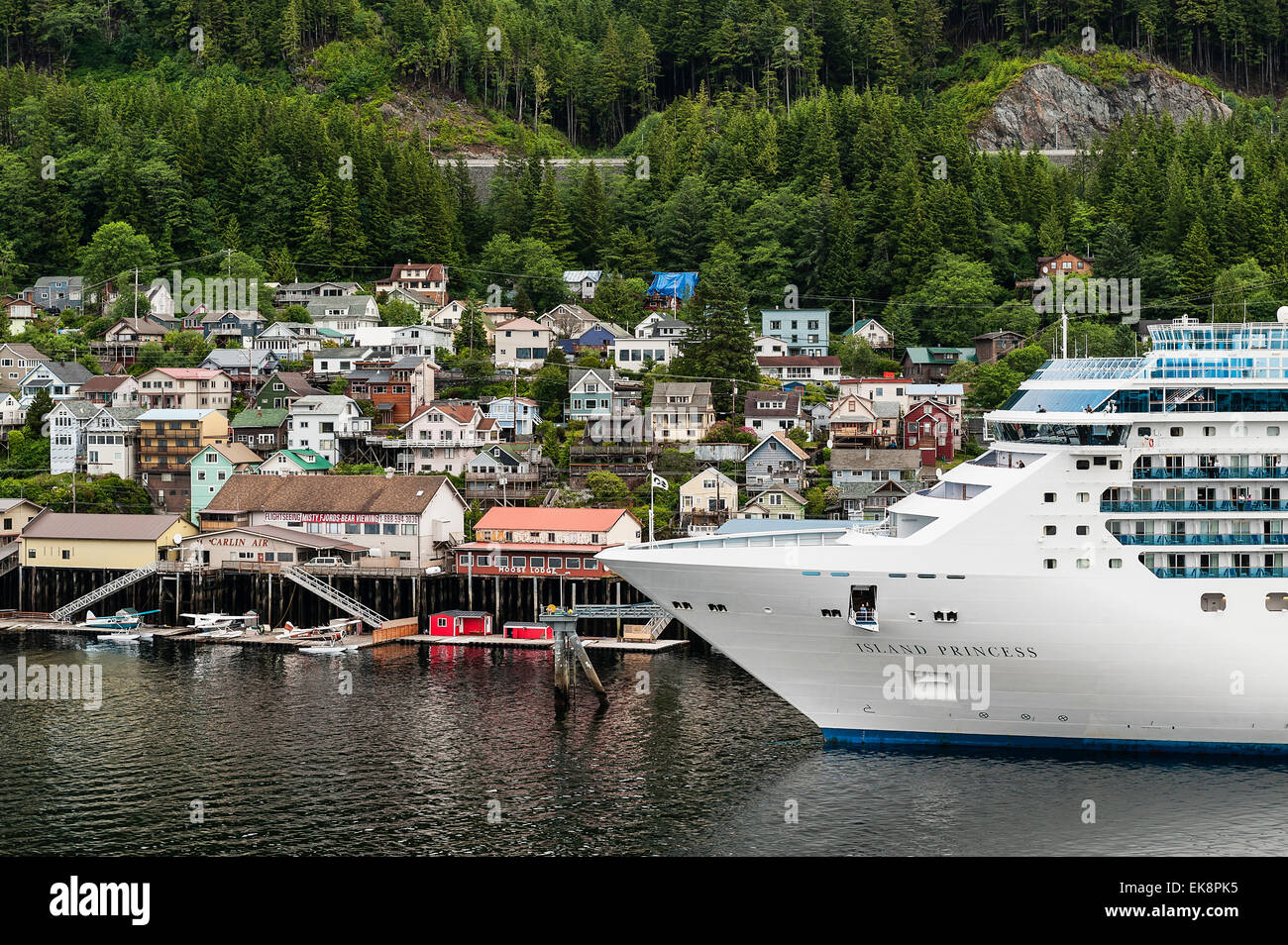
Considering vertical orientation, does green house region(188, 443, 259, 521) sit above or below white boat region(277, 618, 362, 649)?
above

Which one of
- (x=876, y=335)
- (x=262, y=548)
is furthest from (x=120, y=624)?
(x=876, y=335)

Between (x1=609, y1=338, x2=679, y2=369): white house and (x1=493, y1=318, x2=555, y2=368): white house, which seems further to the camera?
(x1=493, y1=318, x2=555, y2=368): white house

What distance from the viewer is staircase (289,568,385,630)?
62.2 meters

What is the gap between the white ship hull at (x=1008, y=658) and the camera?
37.6 meters

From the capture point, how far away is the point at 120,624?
63062mm

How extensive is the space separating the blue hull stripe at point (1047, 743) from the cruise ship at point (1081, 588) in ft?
0.17

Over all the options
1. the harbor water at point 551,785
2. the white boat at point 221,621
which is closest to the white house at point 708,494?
the white boat at point 221,621

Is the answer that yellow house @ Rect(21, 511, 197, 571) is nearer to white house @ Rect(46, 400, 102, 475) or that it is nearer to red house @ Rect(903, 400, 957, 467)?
white house @ Rect(46, 400, 102, 475)

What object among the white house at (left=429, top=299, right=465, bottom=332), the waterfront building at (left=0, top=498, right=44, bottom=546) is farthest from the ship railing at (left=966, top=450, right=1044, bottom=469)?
the white house at (left=429, top=299, right=465, bottom=332)

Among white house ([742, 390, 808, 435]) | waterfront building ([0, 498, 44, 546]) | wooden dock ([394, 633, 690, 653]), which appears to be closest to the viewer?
wooden dock ([394, 633, 690, 653])

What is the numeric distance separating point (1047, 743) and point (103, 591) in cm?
4345

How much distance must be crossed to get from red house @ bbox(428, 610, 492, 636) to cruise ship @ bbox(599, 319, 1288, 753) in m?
23.0

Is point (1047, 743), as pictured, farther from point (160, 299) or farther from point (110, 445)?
point (160, 299)

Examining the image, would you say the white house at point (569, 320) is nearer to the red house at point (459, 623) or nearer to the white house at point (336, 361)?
the white house at point (336, 361)
